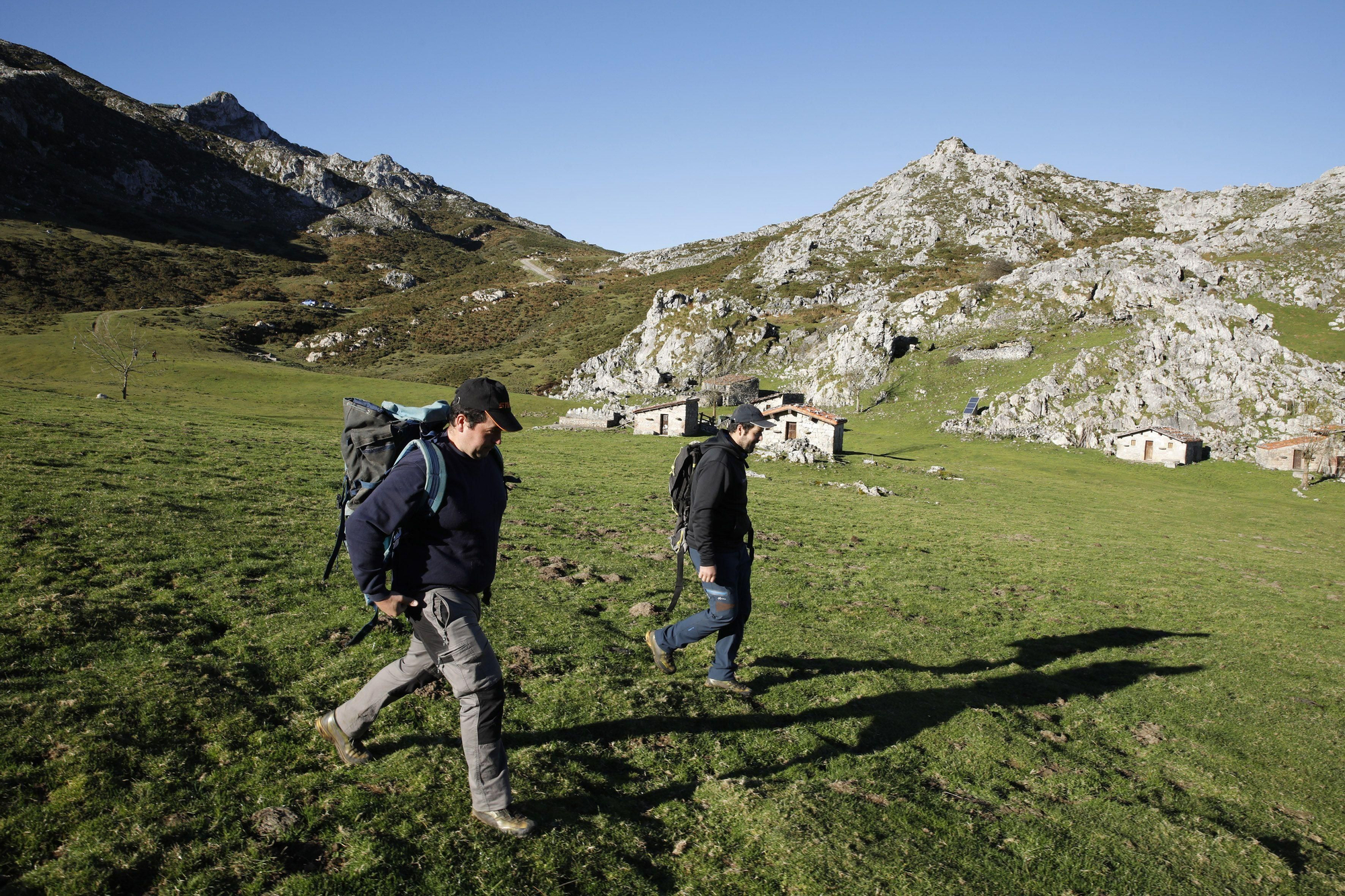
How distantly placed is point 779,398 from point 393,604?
86781 mm

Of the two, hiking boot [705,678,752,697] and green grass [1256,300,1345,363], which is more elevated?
green grass [1256,300,1345,363]

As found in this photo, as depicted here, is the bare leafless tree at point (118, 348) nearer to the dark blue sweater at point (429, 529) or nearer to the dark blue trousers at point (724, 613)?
the dark blue trousers at point (724, 613)

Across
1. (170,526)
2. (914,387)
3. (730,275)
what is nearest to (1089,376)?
(914,387)

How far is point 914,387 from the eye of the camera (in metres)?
91.2

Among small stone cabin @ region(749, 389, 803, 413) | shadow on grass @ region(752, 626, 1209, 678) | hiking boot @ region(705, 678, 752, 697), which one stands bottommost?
shadow on grass @ region(752, 626, 1209, 678)

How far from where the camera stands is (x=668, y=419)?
240 feet

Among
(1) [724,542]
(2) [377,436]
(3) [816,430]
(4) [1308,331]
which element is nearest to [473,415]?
(2) [377,436]

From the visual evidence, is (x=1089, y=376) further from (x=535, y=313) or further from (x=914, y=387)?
(x=535, y=313)

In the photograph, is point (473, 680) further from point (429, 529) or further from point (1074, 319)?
point (1074, 319)

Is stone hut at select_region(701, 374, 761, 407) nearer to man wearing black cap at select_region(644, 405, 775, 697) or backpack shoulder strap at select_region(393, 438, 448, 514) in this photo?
man wearing black cap at select_region(644, 405, 775, 697)

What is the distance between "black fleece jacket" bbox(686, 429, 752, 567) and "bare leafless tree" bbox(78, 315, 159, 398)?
71060 mm

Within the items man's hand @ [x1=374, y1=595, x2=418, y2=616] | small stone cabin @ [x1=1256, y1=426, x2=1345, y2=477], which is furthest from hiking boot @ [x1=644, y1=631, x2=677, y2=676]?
small stone cabin @ [x1=1256, y1=426, x2=1345, y2=477]

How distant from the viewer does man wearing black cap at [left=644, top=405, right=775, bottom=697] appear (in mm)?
8867

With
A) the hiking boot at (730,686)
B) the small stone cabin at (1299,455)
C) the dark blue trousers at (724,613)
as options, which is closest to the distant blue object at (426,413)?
the dark blue trousers at (724,613)
